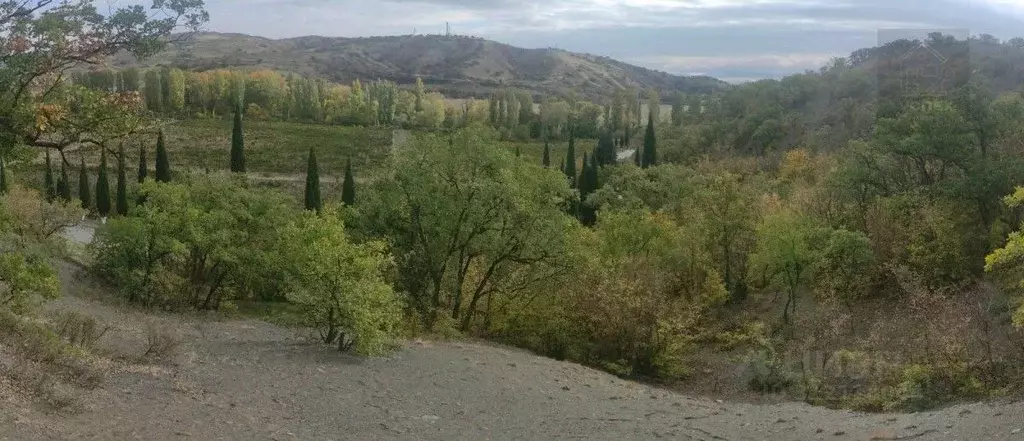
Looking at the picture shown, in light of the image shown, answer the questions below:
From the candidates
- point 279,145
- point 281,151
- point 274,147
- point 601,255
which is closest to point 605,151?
point 281,151

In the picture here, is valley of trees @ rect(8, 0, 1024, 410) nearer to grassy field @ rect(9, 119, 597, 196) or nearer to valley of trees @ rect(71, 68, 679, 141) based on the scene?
grassy field @ rect(9, 119, 597, 196)

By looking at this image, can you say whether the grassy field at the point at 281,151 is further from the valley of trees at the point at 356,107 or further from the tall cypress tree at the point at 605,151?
the valley of trees at the point at 356,107

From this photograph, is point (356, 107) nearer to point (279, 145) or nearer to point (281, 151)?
point (279, 145)

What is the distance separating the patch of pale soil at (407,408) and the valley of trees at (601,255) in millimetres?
1740

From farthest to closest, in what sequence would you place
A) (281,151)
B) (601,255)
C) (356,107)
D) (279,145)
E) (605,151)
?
1. (356,107)
2. (279,145)
3. (281,151)
4. (605,151)
5. (601,255)

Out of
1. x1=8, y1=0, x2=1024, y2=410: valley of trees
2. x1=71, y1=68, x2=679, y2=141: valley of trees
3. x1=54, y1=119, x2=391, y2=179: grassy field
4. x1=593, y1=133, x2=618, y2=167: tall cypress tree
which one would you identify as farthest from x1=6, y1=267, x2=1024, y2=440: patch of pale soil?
x1=71, y1=68, x2=679, y2=141: valley of trees

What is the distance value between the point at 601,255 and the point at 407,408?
17629mm

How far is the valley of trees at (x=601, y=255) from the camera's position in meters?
18.0

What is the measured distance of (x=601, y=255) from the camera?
106ft

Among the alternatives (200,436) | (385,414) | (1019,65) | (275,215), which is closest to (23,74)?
(200,436)

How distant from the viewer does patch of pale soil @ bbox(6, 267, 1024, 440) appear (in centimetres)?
1295

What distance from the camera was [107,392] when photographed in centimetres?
1360

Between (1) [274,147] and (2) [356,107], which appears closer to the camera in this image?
(1) [274,147]

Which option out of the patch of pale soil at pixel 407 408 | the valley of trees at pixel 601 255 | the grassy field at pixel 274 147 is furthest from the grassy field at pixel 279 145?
the patch of pale soil at pixel 407 408
